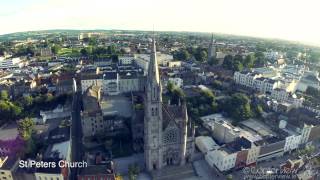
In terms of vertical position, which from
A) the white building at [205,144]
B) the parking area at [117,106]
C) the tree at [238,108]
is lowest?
the white building at [205,144]

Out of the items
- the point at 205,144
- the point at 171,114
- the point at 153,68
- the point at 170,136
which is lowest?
the point at 205,144

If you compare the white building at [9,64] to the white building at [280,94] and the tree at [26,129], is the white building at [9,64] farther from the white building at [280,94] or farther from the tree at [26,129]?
the white building at [280,94]

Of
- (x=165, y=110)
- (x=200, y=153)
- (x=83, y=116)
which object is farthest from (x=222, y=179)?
(x=83, y=116)

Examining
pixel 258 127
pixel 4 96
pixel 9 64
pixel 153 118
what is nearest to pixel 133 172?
pixel 153 118

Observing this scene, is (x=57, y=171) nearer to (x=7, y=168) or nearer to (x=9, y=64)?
(x=7, y=168)

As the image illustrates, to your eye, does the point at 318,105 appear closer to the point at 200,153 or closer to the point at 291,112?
the point at 291,112

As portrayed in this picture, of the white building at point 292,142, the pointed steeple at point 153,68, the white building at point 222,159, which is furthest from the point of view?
the white building at point 292,142
